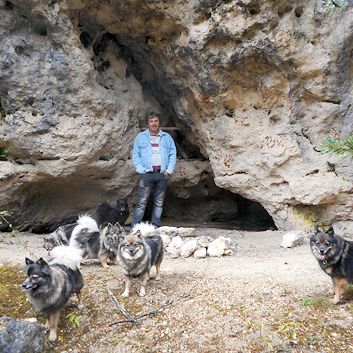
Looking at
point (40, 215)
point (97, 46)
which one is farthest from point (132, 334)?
point (97, 46)

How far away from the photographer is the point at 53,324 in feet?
13.1

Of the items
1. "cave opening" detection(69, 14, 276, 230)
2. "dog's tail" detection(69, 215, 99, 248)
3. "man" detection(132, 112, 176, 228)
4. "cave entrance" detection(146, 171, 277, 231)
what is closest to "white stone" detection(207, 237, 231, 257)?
"man" detection(132, 112, 176, 228)

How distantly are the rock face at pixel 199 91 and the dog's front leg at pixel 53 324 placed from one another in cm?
463

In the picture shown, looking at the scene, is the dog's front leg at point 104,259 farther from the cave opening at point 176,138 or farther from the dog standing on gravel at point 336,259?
the cave opening at point 176,138

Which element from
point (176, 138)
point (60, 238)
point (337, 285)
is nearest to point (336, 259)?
point (337, 285)

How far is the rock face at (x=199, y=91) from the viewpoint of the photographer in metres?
7.38

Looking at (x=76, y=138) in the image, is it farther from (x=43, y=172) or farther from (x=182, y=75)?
(x=182, y=75)

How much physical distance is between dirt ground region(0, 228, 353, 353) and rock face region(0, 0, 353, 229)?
2.72 meters

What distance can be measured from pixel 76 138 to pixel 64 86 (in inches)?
41.1

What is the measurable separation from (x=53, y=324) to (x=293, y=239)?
458cm

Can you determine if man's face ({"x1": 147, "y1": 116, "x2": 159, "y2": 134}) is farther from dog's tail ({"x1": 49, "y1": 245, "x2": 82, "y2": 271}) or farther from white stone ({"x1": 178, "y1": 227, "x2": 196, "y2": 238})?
dog's tail ({"x1": 49, "y1": 245, "x2": 82, "y2": 271})

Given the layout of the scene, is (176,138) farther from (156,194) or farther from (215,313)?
(215,313)

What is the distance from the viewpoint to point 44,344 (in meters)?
3.77

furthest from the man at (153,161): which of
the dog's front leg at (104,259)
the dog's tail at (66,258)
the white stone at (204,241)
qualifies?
the dog's tail at (66,258)
